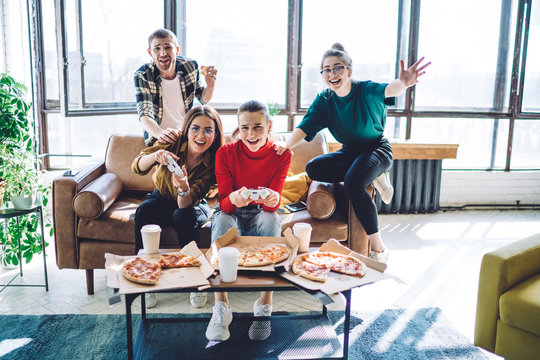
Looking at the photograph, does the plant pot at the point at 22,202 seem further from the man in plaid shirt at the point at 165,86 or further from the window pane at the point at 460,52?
the window pane at the point at 460,52

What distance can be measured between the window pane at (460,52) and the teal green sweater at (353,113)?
220cm

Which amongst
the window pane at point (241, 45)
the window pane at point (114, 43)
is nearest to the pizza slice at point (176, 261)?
the window pane at point (114, 43)

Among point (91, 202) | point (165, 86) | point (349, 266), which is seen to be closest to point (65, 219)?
point (91, 202)

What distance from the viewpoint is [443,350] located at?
212 centimetres

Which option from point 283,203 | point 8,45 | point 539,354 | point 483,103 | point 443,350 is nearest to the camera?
point 539,354

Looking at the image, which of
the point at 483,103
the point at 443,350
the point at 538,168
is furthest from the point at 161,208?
the point at 538,168

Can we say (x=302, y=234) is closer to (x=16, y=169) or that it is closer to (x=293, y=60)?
(x=16, y=169)

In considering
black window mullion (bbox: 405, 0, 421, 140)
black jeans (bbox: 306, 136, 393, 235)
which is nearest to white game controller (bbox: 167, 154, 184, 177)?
black jeans (bbox: 306, 136, 393, 235)

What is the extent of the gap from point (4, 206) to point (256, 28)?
108 inches

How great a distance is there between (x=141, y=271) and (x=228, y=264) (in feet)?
1.09

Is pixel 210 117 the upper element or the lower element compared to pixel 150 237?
upper

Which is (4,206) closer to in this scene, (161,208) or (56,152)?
(161,208)

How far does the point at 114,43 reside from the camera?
388cm

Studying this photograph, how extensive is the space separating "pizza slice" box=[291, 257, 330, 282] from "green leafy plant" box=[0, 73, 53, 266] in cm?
157
